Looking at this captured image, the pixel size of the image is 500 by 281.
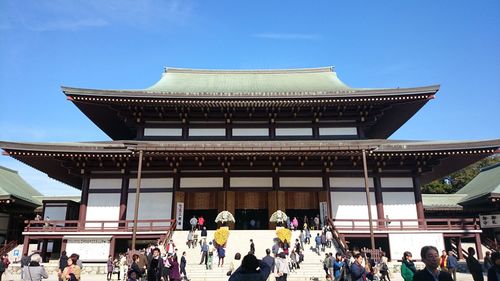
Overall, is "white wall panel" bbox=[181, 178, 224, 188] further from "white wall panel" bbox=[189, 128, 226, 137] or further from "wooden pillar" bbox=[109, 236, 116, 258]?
"wooden pillar" bbox=[109, 236, 116, 258]

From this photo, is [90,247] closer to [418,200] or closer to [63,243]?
[63,243]

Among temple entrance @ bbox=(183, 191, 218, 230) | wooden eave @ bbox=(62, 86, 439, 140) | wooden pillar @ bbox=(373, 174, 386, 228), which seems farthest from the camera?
temple entrance @ bbox=(183, 191, 218, 230)

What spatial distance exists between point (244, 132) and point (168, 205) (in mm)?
7240

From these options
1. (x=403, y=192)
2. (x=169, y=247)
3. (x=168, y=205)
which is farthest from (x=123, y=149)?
(x=403, y=192)

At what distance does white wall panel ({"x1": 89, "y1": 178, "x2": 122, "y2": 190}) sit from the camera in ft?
74.6

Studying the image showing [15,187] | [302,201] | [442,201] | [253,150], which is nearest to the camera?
[253,150]

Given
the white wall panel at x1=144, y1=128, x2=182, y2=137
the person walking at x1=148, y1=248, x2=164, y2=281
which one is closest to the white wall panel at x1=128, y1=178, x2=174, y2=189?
the white wall panel at x1=144, y1=128, x2=182, y2=137

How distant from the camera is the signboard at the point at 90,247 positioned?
2000 centimetres

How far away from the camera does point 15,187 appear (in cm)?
3164

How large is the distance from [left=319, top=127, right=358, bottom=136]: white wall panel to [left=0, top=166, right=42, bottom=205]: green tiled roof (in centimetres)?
2362

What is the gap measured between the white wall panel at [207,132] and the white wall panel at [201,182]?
133 inches

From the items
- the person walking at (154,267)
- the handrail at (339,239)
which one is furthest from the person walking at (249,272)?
the handrail at (339,239)

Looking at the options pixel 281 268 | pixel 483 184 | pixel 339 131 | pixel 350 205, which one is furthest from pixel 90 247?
pixel 483 184

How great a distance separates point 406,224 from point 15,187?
32.4 meters
